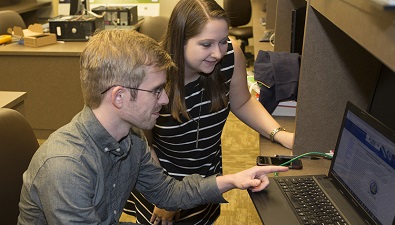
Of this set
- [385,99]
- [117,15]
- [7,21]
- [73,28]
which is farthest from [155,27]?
[385,99]

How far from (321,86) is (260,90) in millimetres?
396

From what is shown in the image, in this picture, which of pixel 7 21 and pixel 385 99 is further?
pixel 7 21

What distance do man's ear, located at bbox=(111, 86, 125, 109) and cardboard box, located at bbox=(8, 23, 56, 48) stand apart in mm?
2329

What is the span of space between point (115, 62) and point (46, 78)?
226 cm

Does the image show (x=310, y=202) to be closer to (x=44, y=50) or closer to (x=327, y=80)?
(x=327, y=80)

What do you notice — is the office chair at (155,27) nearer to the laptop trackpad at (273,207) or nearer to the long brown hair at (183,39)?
the long brown hair at (183,39)

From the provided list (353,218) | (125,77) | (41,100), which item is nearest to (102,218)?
(125,77)

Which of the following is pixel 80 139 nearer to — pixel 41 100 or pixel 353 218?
pixel 353 218

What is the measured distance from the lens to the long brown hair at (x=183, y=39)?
4.32 ft

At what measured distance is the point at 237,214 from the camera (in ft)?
8.01

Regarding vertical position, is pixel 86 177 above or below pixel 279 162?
above

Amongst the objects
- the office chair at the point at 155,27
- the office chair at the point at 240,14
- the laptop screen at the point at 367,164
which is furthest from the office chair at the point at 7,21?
the laptop screen at the point at 367,164

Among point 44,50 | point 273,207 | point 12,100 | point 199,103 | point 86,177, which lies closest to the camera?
point 86,177

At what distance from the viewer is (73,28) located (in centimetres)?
332
